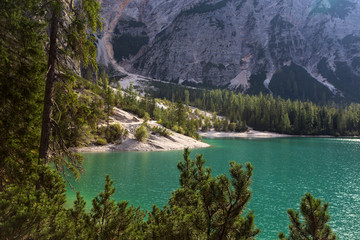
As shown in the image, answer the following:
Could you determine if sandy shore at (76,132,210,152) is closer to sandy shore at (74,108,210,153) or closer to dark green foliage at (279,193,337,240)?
sandy shore at (74,108,210,153)

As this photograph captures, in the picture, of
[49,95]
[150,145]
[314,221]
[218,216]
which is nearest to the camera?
[314,221]

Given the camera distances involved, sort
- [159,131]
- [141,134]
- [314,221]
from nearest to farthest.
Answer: [314,221] < [141,134] < [159,131]

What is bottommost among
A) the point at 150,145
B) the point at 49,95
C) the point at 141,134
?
the point at 150,145

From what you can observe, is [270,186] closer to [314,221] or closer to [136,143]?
[314,221]

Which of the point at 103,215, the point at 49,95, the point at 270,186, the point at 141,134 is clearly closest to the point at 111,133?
the point at 141,134

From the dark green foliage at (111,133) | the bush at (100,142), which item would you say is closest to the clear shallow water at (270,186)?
the bush at (100,142)

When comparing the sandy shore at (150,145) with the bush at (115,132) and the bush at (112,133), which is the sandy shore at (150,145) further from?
the bush at (115,132)

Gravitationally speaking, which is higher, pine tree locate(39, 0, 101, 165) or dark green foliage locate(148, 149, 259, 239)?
pine tree locate(39, 0, 101, 165)

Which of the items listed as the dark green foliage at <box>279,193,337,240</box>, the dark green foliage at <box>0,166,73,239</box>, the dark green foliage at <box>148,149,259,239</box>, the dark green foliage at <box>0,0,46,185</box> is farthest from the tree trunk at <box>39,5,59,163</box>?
the dark green foliage at <box>279,193,337,240</box>

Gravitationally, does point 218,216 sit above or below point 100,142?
above

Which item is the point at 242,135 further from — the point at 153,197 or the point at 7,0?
the point at 7,0

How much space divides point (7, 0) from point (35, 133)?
19.0 feet

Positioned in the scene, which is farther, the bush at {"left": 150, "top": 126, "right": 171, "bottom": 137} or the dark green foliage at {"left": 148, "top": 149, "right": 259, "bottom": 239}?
the bush at {"left": 150, "top": 126, "right": 171, "bottom": 137}

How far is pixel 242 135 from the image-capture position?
130 meters
